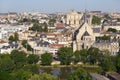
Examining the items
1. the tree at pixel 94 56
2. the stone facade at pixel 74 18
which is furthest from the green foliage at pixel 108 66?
the stone facade at pixel 74 18

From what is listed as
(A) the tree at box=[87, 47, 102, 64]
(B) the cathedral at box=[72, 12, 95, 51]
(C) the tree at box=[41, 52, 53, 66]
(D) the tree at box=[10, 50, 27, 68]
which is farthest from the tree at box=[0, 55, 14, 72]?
(B) the cathedral at box=[72, 12, 95, 51]

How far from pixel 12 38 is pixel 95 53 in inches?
284

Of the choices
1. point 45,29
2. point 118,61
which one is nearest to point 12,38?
point 45,29

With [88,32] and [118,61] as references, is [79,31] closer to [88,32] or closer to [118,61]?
[88,32]

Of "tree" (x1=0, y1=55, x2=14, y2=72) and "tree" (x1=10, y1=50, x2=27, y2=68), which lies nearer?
"tree" (x1=0, y1=55, x2=14, y2=72)

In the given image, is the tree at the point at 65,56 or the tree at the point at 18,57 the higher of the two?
the tree at the point at 18,57

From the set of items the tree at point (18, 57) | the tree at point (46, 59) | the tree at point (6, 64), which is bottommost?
the tree at point (46, 59)

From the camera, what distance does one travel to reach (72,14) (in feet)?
107

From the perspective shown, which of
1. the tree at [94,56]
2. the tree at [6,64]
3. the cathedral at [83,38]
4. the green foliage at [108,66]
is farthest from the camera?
the cathedral at [83,38]

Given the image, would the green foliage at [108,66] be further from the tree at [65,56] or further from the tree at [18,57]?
the tree at [18,57]

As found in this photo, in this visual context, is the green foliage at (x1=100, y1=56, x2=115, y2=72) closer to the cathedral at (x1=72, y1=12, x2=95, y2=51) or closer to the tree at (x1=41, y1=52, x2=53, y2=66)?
the tree at (x1=41, y1=52, x2=53, y2=66)

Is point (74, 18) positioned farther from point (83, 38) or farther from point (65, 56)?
point (65, 56)

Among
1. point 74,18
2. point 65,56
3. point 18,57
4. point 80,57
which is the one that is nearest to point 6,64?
point 18,57

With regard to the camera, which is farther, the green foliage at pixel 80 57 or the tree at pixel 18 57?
the green foliage at pixel 80 57
